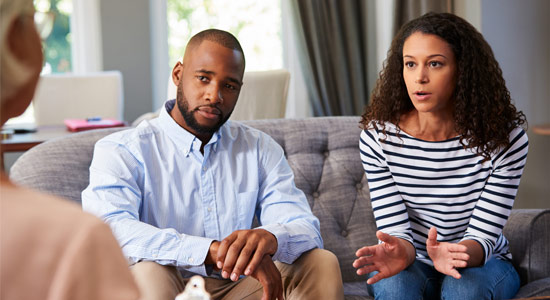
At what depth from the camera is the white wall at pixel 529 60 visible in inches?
151

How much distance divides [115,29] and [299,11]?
54.4 inches

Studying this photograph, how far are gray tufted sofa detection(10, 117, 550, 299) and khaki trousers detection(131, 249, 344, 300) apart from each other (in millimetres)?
277

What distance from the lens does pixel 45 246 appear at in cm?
51

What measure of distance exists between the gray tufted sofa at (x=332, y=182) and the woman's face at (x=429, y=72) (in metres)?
0.48

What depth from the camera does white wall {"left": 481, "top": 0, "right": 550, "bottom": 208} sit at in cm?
384

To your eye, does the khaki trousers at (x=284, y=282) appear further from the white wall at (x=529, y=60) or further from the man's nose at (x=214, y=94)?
the white wall at (x=529, y=60)

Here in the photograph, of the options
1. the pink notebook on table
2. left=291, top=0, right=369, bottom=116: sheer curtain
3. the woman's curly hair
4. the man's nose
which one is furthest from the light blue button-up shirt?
left=291, top=0, right=369, bottom=116: sheer curtain

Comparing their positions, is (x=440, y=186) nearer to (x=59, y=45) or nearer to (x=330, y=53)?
(x=330, y=53)

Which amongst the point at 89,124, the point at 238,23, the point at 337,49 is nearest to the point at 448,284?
the point at 89,124

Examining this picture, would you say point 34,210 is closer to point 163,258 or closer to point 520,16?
point 163,258

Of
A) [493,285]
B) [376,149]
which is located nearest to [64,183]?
[376,149]

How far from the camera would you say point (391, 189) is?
188 centimetres

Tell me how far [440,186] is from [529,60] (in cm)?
230

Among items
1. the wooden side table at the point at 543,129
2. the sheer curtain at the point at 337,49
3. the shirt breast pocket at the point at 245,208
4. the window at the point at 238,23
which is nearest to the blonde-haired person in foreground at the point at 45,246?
the shirt breast pocket at the point at 245,208
